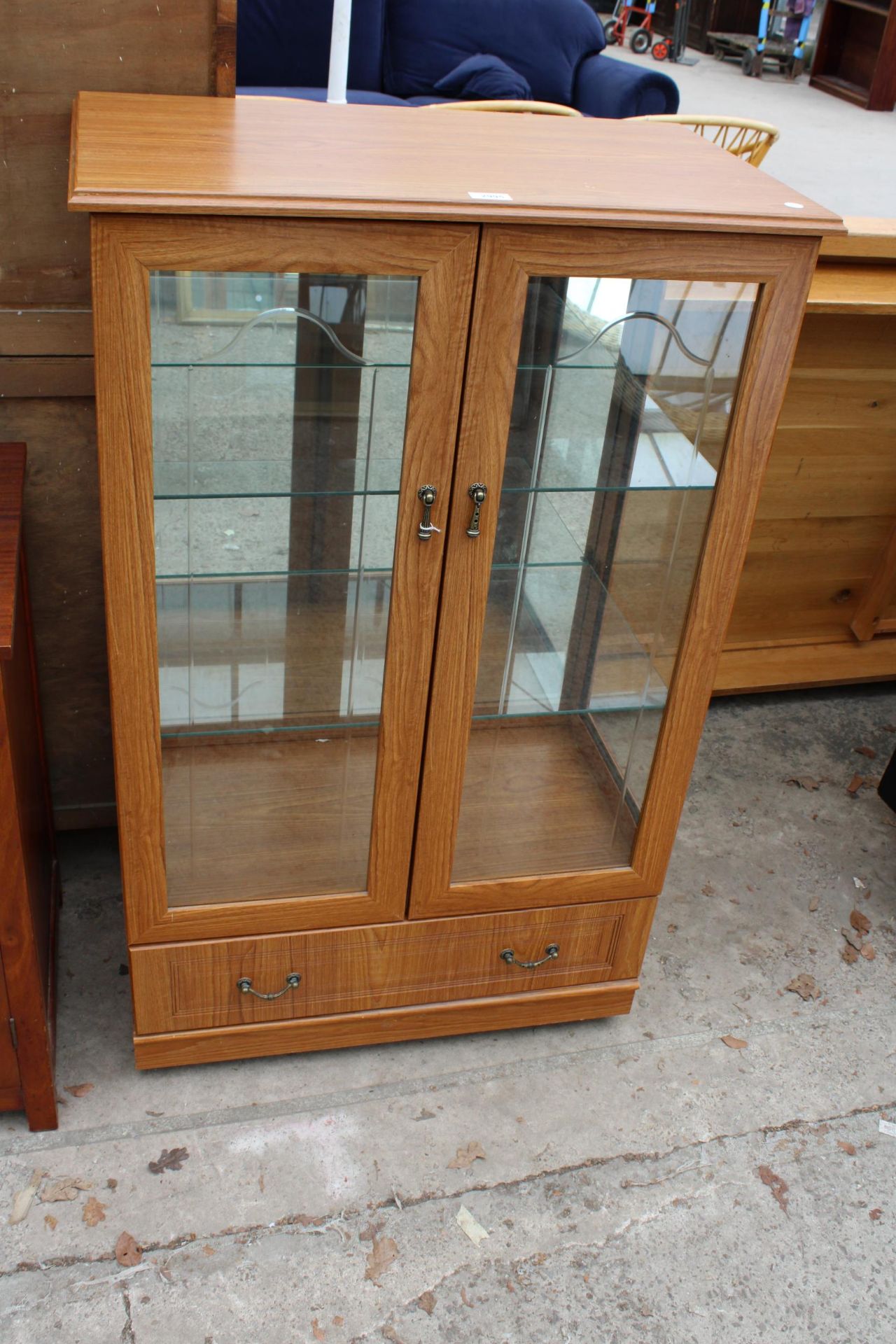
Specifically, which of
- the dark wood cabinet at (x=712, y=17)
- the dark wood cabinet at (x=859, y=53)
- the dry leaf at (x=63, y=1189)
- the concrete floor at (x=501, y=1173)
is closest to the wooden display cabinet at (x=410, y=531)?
the concrete floor at (x=501, y=1173)

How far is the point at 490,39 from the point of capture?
4.95 m

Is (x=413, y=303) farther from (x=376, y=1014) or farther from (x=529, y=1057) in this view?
(x=529, y=1057)

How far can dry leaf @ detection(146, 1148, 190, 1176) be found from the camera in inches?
70.2

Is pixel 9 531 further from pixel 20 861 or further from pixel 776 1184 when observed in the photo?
pixel 776 1184

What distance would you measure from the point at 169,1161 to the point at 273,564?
94cm

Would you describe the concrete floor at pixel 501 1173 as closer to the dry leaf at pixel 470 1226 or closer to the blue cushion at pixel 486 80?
the dry leaf at pixel 470 1226

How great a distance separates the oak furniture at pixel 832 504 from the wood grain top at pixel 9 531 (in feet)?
5.02

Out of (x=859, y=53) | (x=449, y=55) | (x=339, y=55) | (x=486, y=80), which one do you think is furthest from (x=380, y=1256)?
(x=859, y=53)

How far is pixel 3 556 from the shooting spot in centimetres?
151

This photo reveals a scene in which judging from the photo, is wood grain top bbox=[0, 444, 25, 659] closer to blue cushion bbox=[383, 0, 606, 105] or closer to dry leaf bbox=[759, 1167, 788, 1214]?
dry leaf bbox=[759, 1167, 788, 1214]

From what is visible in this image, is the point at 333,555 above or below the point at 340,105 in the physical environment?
below

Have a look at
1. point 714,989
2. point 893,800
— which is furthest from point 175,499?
point 893,800

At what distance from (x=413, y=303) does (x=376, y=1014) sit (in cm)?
117

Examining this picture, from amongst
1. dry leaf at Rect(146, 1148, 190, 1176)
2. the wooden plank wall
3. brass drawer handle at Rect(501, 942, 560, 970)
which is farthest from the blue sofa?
dry leaf at Rect(146, 1148, 190, 1176)
